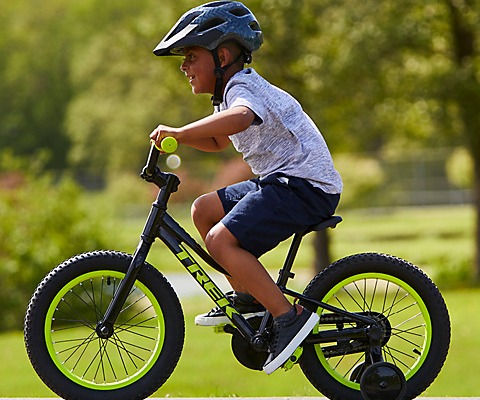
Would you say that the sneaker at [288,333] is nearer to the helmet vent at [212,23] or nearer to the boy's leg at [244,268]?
the boy's leg at [244,268]

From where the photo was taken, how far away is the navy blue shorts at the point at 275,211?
4176 millimetres

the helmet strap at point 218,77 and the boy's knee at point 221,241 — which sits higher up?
the helmet strap at point 218,77

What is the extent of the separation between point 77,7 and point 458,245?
134 ft

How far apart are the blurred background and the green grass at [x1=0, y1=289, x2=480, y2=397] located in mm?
2210

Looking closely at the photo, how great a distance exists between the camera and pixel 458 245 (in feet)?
99.8

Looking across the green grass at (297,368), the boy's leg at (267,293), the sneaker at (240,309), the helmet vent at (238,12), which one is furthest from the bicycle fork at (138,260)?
the green grass at (297,368)

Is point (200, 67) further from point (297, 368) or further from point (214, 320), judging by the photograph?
point (297, 368)

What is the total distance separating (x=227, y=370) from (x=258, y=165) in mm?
8880

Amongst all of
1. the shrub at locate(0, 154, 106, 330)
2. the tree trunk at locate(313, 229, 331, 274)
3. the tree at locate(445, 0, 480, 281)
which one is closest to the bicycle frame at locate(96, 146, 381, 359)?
the shrub at locate(0, 154, 106, 330)

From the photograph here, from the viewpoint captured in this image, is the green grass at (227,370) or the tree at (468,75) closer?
the green grass at (227,370)

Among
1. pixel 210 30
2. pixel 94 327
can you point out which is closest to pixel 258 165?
pixel 210 30

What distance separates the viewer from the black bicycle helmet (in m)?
4.24

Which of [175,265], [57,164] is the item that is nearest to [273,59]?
[175,265]

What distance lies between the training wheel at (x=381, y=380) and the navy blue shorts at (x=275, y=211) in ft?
2.16
